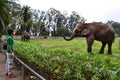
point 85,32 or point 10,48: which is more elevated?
point 85,32

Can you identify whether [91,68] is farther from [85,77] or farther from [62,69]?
[62,69]

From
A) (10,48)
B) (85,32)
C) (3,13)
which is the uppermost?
(3,13)

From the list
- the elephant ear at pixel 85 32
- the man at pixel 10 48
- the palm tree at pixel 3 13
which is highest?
the palm tree at pixel 3 13

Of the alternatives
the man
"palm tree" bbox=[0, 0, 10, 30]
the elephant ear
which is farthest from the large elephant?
"palm tree" bbox=[0, 0, 10, 30]

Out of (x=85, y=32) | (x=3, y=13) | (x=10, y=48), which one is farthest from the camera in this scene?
(x=3, y=13)

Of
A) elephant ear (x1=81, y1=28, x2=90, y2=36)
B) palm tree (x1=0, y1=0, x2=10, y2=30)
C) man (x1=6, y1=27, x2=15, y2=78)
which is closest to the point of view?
man (x1=6, y1=27, x2=15, y2=78)

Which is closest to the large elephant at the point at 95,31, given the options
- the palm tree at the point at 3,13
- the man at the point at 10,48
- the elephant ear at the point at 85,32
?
the elephant ear at the point at 85,32

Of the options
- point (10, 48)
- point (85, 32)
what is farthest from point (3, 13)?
point (10, 48)

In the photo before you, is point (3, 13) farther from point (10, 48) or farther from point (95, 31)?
point (10, 48)

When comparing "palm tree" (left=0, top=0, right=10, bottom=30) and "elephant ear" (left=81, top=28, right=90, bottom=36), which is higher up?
"palm tree" (left=0, top=0, right=10, bottom=30)

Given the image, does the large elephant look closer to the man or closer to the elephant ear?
the elephant ear

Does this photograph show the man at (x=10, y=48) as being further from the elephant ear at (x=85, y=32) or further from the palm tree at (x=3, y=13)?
the palm tree at (x=3, y=13)

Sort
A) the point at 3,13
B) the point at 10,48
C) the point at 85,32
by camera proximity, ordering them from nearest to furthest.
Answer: the point at 10,48
the point at 85,32
the point at 3,13

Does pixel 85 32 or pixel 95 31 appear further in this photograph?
pixel 95 31
